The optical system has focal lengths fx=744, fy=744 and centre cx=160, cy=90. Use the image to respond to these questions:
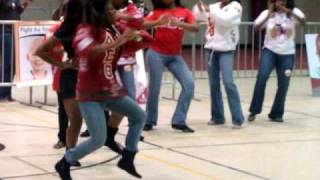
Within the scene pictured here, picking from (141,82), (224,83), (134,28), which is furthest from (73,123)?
(141,82)

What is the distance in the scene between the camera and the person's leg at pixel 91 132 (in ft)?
20.8

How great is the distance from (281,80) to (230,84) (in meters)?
1.11

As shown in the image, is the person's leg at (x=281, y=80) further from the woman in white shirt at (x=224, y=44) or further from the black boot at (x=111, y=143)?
the black boot at (x=111, y=143)

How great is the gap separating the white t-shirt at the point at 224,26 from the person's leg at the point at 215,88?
18 centimetres

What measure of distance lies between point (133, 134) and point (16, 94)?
7.14 metres

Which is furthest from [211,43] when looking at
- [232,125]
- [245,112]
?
[245,112]

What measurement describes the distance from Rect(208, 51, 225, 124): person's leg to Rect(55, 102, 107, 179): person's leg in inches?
159

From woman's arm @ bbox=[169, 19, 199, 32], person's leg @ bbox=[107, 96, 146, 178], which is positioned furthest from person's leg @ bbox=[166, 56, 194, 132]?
person's leg @ bbox=[107, 96, 146, 178]

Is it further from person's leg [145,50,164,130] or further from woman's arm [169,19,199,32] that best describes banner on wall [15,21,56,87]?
woman's arm [169,19,199,32]

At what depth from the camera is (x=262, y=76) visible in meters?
10.8

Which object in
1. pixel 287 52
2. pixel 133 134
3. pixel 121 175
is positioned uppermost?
pixel 287 52

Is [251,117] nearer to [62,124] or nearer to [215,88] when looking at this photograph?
[215,88]

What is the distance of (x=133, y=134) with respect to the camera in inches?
268

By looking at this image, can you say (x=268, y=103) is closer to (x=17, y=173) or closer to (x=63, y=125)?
(x=63, y=125)
